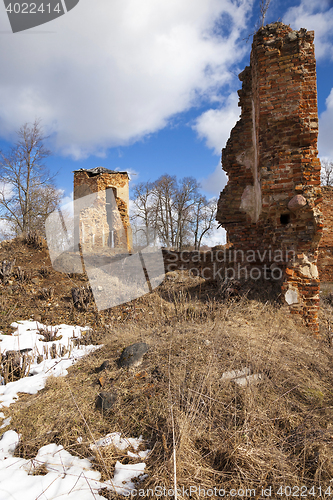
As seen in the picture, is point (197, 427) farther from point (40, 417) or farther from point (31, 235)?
→ point (31, 235)

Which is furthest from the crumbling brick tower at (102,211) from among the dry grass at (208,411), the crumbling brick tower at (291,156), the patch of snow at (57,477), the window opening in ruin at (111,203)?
the patch of snow at (57,477)

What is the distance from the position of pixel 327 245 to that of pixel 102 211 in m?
12.3

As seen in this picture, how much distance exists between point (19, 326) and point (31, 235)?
502cm

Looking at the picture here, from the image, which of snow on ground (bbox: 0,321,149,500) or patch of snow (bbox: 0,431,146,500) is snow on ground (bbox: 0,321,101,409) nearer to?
snow on ground (bbox: 0,321,149,500)

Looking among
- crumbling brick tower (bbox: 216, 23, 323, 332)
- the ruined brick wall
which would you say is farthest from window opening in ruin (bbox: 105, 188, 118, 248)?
crumbling brick tower (bbox: 216, 23, 323, 332)

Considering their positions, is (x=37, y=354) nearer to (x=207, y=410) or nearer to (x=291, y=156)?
(x=207, y=410)

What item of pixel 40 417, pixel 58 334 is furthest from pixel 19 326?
pixel 40 417

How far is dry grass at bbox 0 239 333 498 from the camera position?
1.96 meters

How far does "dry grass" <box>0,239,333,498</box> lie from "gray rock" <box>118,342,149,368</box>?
0.10 meters

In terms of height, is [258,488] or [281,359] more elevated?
[281,359]

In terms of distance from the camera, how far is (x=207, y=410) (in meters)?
2.51

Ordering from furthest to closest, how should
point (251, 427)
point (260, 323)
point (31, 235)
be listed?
1. point (31, 235)
2. point (260, 323)
3. point (251, 427)

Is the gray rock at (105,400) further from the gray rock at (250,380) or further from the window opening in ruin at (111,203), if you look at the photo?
the window opening in ruin at (111,203)

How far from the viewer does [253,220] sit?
700cm
